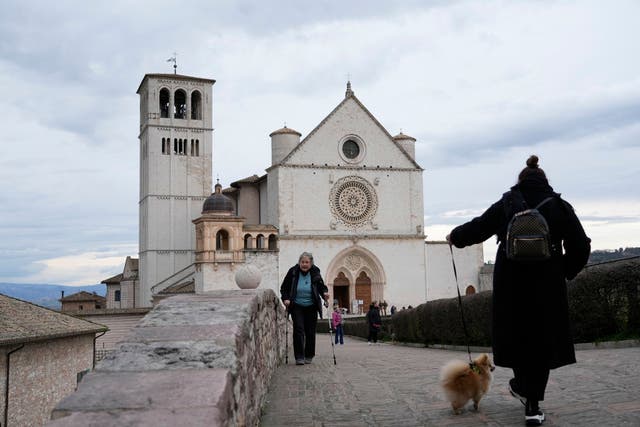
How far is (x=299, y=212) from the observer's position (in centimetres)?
4528

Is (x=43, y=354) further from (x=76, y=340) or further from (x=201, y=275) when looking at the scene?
(x=201, y=275)

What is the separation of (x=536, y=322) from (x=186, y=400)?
124 inches

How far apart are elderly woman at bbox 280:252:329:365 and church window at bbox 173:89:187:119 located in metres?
43.5

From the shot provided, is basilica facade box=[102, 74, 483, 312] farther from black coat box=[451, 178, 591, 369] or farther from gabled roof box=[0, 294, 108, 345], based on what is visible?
black coat box=[451, 178, 591, 369]

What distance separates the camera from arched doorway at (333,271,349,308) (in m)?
46.6

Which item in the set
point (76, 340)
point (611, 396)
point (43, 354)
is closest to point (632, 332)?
point (611, 396)

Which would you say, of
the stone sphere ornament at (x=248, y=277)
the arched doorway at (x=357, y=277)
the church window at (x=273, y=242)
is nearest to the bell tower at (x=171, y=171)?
the church window at (x=273, y=242)

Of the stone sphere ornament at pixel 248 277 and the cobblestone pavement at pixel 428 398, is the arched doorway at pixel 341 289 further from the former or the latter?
the cobblestone pavement at pixel 428 398

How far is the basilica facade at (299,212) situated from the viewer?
4422 cm

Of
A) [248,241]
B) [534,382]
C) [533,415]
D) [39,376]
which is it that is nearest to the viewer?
[533,415]

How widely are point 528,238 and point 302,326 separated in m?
5.83

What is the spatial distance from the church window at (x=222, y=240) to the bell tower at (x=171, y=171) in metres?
6.48

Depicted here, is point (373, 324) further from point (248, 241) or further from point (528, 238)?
point (248, 241)

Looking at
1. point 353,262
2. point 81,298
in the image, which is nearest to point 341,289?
point 353,262
